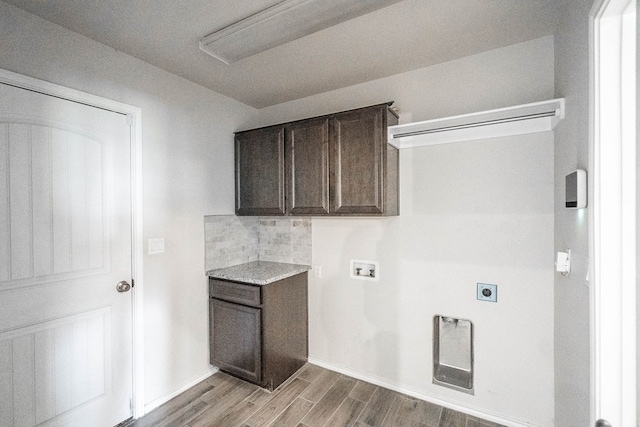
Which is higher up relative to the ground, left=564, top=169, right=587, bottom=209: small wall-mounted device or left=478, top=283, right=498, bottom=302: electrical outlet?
left=564, top=169, right=587, bottom=209: small wall-mounted device

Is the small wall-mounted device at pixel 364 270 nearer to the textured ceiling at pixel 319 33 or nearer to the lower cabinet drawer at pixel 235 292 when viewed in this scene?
the lower cabinet drawer at pixel 235 292

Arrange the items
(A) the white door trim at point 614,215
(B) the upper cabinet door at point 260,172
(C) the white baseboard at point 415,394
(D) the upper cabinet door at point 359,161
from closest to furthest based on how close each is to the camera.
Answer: (A) the white door trim at point 614,215, (C) the white baseboard at point 415,394, (D) the upper cabinet door at point 359,161, (B) the upper cabinet door at point 260,172

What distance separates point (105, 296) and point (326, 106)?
2.38m

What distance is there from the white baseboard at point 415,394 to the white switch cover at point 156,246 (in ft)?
5.84

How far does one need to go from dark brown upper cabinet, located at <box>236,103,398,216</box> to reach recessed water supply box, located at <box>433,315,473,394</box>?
980 millimetres

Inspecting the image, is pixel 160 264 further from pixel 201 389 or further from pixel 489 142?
pixel 489 142

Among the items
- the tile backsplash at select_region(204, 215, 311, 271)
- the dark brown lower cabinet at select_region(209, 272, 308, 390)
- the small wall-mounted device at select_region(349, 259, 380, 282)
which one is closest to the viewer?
the dark brown lower cabinet at select_region(209, 272, 308, 390)

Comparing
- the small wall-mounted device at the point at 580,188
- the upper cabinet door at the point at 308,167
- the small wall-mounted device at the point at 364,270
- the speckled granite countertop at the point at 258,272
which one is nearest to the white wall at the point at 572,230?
the small wall-mounted device at the point at 580,188

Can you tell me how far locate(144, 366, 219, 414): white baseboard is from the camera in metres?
2.15

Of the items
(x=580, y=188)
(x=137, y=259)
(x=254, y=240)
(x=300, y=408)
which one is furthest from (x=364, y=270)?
(x=137, y=259)

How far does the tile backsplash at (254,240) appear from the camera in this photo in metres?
2.73

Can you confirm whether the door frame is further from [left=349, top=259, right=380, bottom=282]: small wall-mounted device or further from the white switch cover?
Result: [left=349, top=259, right=380, bottom=282]: small wall-mounted device

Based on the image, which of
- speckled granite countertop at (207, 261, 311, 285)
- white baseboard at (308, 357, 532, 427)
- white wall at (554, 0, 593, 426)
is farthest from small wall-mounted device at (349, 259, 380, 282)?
white wall at (554, 0, 593, 426)

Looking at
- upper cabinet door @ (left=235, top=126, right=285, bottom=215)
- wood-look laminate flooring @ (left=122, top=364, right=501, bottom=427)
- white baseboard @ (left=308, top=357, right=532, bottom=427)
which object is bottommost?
wood-look laminate flooring @ (left=122, top=364, right=501, bottom=427)
